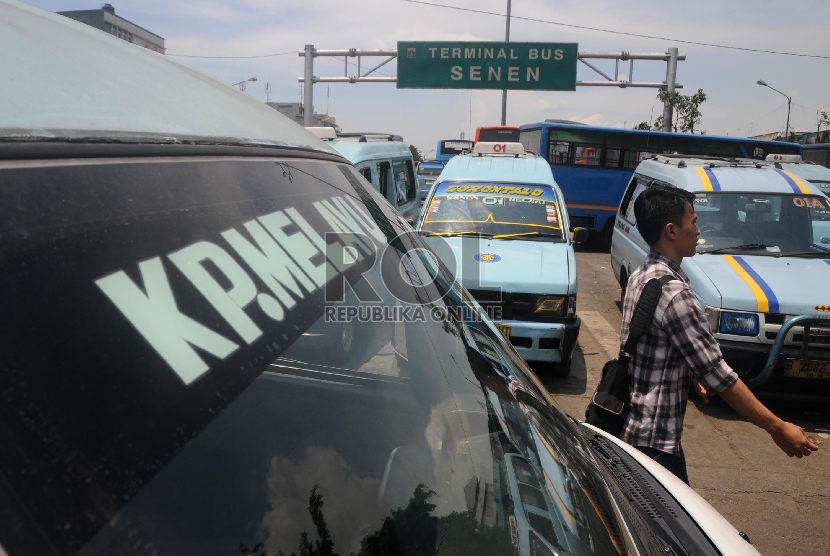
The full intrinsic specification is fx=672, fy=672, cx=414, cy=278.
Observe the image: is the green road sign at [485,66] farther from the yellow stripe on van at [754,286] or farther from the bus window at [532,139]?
the yellow stripe on van at [754,286]

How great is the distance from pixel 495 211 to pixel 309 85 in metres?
13.3

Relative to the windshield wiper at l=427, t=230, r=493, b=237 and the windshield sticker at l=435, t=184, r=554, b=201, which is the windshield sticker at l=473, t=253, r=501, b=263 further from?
A: the windshield sticker at l=435, t=184, r=554, b=201

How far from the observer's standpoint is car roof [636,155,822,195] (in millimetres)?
6824

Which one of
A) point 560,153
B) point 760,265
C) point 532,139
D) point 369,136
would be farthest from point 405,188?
point 532,139

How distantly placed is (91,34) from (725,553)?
1.77 m

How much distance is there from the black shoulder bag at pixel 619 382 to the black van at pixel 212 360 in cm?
142

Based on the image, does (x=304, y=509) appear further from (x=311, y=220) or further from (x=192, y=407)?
(x=311, y=220)

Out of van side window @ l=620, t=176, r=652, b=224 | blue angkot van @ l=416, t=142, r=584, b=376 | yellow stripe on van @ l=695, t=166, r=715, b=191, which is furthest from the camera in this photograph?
van side window @ l=620, t=176, r=652, b=224

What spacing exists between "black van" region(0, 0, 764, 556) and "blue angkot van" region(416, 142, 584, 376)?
4.26 meters

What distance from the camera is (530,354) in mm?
5832

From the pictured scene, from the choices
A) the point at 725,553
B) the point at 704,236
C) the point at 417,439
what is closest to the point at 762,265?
the point at 704,236

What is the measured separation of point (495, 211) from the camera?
6941mm

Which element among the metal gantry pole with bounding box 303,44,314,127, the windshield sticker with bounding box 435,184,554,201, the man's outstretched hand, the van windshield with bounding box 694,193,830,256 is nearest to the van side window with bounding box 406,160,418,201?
the windshield sticker with bounding box 435,184,554,201

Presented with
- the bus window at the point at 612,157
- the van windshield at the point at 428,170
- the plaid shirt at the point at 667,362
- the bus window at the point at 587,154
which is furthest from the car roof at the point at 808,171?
the van windshield at the point at 428,170
